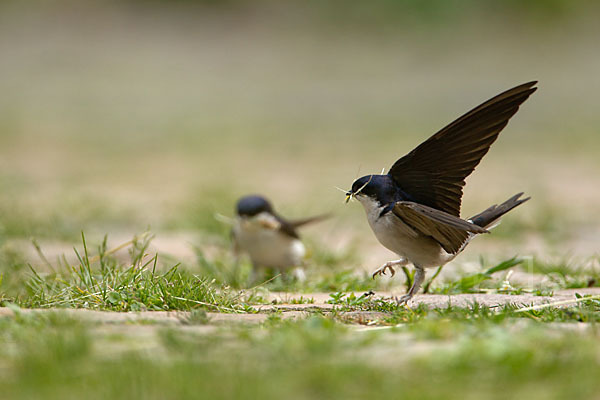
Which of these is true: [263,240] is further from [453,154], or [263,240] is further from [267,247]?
[453,154]

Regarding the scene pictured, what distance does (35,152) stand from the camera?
13.7 meters

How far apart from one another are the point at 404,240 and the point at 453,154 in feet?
1.71

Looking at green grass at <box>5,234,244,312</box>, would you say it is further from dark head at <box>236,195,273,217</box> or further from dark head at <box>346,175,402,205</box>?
dark head at <box>236,195,273,217</box>

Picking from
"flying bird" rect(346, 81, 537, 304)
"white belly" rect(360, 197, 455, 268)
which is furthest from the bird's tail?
"white belly" rect(360, 197, 455, 268)

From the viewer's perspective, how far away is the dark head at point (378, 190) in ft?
13.1

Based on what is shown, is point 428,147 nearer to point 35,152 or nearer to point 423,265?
point 423,265

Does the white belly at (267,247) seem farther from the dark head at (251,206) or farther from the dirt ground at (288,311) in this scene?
the dirt ground at (288,311)

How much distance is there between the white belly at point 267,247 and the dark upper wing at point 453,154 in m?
2.27

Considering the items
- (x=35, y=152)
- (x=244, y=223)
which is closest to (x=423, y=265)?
(x=244, y=223)

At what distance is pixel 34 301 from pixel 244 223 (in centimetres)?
270

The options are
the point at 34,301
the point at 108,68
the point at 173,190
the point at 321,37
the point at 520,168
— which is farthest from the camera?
the point at 321,37

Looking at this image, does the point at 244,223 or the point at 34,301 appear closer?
the point at 34,301

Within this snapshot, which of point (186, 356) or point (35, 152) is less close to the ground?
point (35, 152)

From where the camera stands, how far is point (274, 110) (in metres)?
17.9
